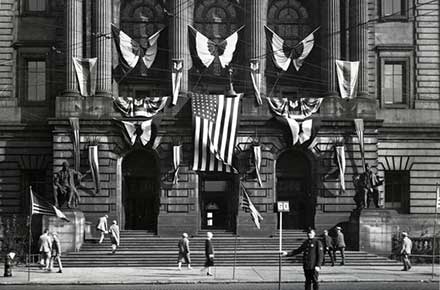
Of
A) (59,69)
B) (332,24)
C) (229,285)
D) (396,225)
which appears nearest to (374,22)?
(332,24)

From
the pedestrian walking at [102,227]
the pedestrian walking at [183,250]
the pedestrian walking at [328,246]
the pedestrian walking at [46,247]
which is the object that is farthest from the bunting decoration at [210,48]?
the pedestrian walking at [46,247]

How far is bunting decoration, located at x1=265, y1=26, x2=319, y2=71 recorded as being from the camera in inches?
1950

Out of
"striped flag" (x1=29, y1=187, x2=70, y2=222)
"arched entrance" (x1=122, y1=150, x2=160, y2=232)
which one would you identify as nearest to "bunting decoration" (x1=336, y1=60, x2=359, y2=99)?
"arched entrance" (x1=122, y1=150, x2=160, y2=232)

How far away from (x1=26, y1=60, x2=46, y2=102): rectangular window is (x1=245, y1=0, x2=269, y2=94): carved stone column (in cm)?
1392

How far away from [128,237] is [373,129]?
16.3m

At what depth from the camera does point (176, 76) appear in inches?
1934

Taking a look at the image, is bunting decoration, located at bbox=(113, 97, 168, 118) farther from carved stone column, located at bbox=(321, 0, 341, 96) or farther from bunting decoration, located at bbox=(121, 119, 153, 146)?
carved stone column, located at bbox=(321, 0, 341, 96)

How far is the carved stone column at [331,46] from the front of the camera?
163 feet

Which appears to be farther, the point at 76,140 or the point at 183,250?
the point at 76,140

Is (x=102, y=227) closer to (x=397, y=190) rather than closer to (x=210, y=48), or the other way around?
(x=210, y=48)

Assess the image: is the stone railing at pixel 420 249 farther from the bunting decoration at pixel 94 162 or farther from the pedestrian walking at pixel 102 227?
the bunting decoration at pixel 94 162

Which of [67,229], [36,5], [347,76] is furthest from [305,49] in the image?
[67,229]

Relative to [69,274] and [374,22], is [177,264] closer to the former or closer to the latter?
[69,274]

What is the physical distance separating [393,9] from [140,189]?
20.8 meters
